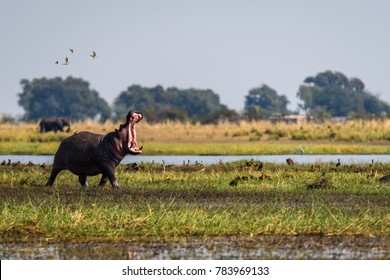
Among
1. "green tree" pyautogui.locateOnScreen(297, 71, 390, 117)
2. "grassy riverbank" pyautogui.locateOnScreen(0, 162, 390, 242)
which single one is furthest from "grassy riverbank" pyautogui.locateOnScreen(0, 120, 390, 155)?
"green tree" pyautogui.locateOnScreen(297, 71, 390, 117)

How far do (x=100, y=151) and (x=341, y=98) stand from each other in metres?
94.3

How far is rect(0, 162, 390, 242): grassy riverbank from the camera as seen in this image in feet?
44.2

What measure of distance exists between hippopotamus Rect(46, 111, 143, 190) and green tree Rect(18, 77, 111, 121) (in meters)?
94.0

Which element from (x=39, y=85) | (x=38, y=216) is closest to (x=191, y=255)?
(x=38, y=216)

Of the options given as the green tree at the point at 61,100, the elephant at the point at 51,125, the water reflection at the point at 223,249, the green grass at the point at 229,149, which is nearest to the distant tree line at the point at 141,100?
the green tree at the point at 61,100

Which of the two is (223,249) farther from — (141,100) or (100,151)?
(141,100)

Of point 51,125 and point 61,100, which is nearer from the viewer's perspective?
point 51,125

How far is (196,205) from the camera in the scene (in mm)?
16156

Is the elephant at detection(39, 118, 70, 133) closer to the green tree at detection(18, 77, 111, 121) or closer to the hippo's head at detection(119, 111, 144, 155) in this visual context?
the hippo's head at detection(119, 111, 144, 155)

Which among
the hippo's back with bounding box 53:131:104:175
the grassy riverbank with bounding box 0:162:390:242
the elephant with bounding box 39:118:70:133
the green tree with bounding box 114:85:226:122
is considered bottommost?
the grassy riverbank with bounding box 0:162:390:242

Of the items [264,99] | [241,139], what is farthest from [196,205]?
[264,99]

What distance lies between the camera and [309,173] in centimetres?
2212

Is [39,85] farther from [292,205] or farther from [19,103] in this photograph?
[292,205]

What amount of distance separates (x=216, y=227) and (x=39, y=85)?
337 ft
